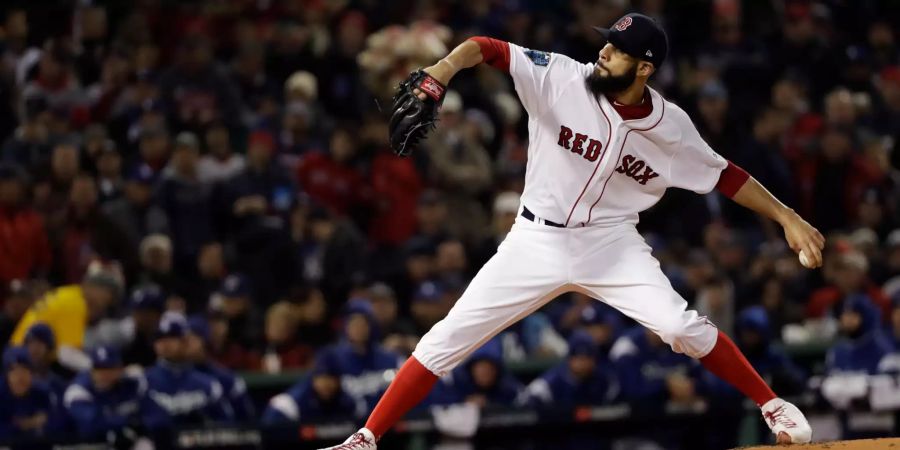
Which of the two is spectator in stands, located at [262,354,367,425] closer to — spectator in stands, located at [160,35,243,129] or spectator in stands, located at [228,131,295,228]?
spectator in stands, located at [228,131,295,228]

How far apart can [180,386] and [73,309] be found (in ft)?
3.56

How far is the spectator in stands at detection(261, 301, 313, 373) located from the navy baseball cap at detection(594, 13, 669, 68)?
4332 millimetres

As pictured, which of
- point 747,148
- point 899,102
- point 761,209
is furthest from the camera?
point 899,102

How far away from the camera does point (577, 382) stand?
378 inches

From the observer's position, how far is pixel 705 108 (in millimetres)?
13297

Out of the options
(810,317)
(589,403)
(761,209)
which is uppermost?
(761,209)

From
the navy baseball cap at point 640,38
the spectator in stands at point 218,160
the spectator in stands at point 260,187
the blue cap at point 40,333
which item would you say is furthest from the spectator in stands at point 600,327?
the navy baseball cap at point 640,38

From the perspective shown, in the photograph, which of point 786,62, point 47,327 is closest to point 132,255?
point 47,327

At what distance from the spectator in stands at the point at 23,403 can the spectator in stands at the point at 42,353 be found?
3.9 inches

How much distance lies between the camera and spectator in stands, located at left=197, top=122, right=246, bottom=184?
37.4 feet

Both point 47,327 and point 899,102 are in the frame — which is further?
point 899,102

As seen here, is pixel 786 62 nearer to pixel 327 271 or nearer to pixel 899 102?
pixel 899 102

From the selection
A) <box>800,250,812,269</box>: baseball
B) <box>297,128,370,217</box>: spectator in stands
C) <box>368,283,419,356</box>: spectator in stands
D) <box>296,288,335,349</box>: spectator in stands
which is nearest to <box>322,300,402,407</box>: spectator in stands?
<box>368,283,419,356</box>: spectator in stands

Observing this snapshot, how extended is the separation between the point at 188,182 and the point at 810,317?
4670 millimetres
